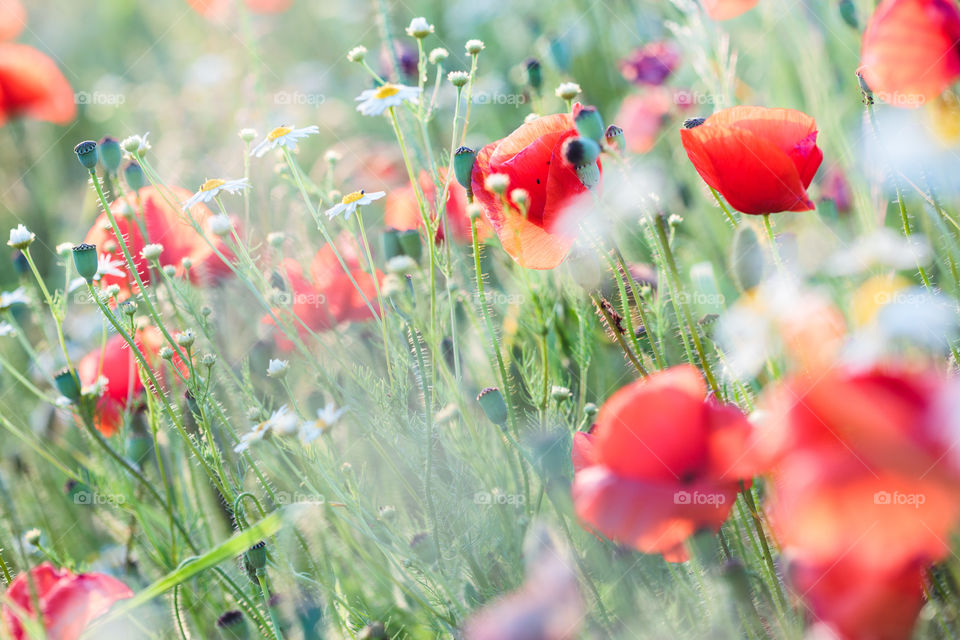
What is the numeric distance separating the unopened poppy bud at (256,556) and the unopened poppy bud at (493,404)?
0.21 meters

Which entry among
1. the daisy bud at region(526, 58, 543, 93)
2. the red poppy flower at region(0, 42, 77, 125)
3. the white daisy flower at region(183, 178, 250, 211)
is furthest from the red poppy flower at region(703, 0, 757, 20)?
the red poppy flower at region(0, 42, 77, 125)

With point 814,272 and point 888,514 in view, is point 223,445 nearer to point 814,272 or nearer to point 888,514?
point 814,272

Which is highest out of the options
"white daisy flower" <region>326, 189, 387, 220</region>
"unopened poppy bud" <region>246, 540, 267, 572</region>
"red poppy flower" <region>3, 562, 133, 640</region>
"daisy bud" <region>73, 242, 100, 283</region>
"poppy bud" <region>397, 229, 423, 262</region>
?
"daisy bud" <region>73, 242, 100, 283</region>

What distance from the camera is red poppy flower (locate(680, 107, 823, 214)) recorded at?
2.14ft

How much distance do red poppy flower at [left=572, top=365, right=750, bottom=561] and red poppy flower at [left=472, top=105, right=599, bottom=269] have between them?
0.84 ft

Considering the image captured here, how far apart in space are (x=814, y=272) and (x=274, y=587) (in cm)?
65

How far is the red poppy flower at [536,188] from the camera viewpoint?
2.41 ft

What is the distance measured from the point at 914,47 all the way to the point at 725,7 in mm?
451

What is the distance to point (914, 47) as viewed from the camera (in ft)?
2.40

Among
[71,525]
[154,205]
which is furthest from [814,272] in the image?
[71,525]

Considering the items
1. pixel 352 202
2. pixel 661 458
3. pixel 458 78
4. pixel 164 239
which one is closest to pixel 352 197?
pixel 352 202

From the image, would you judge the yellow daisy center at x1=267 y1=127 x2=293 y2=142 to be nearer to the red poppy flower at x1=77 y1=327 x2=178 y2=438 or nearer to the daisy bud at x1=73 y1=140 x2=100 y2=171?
the daisy bud at x1=73 y1=140 x2=100 y2=171

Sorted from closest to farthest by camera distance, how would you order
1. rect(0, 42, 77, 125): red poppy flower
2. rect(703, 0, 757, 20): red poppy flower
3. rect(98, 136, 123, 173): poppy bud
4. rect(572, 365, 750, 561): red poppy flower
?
rect(572, 365, 750, 561): red poppy flower, rect(98, 136, 123, 173): poppy bud, rect(703, 0, 757, 20): red poppy flower, rect(0, 42, 77, 125): red poppy flower

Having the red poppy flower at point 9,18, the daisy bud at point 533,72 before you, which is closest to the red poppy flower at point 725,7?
the daisy bud at point 533,72
